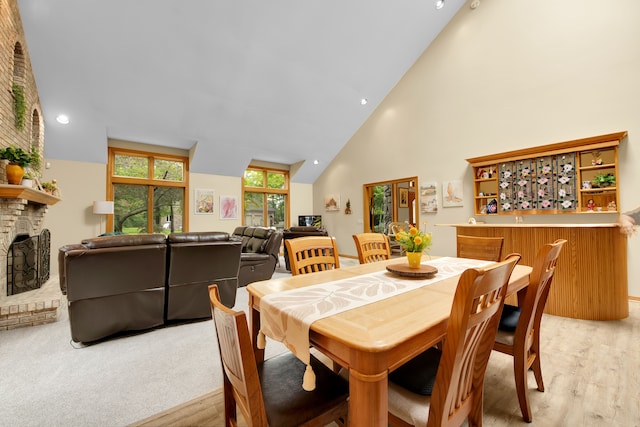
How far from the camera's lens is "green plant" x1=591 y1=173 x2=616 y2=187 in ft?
12.6

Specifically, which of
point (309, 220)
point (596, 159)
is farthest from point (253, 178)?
point (596, 159)

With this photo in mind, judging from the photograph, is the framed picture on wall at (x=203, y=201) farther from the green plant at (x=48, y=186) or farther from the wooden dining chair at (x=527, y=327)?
the wooden dining chair at (x=527, y=327)

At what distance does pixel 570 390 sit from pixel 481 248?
43.1 inches

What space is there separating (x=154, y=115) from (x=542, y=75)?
7.08 m

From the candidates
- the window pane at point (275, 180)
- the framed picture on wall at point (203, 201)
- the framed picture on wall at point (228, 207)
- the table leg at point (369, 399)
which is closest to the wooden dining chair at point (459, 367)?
the table leg at point (369, 399)

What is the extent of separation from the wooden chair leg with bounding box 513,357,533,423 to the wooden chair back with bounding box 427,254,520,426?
1.77 ft

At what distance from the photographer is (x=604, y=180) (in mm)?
3877

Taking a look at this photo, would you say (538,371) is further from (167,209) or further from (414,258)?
(167,209)

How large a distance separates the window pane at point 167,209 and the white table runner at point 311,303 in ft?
21.6

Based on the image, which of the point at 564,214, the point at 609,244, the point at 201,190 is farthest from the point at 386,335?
the point at 201,190

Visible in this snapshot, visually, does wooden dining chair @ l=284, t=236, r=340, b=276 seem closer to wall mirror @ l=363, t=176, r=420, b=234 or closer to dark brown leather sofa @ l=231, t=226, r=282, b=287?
dark brown leather sofa @ l=231, t=226, r=282, b=287

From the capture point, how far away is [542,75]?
15.0 feet

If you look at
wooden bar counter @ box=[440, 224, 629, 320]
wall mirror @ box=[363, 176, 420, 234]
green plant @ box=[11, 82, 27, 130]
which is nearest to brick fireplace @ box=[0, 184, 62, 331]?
green plant @ box=[11, 82, 27, 130]

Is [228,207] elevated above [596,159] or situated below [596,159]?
below
